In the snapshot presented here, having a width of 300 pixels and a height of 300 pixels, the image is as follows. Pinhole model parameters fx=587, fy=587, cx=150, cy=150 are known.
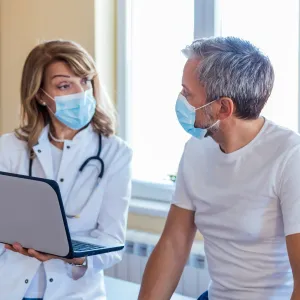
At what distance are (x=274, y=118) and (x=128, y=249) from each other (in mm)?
902

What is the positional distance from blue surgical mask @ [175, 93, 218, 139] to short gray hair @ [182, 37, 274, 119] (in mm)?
81

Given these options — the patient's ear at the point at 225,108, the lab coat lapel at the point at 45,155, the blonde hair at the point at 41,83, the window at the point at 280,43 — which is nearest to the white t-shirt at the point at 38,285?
the lab coat lapel at the point at 45,155

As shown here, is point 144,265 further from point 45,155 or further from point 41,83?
point 41,83

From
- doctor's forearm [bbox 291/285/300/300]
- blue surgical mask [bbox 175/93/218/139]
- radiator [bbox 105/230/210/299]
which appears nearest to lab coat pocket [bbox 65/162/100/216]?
blue surgical mask [bbox 175/93/218/139]

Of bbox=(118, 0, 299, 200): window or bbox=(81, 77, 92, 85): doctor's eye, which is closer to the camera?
bbox=(81, 77, 92, 85): doctor's eye

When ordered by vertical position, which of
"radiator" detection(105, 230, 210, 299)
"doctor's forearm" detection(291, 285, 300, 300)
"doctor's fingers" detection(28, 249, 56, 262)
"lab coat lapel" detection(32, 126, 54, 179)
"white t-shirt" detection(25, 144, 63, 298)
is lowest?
"radiator" detection(105, 230, 210, 299)

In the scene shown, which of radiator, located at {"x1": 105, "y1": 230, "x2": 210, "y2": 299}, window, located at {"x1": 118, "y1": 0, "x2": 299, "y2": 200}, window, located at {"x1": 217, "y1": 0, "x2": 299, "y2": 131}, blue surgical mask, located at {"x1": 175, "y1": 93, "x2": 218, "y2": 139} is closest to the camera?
blue surgical mask, located at {"x1": 175, "y1": 93, "x2": 218, "y2": 139}

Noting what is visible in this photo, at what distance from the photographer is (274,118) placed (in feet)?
7.92

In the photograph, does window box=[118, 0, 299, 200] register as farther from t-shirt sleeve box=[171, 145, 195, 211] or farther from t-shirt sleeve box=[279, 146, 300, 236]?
t-shirt sleeve box=[279, 146, 300, 236]

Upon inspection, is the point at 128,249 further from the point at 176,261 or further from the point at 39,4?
the point at 39,4

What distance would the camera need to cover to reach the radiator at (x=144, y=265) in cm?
247

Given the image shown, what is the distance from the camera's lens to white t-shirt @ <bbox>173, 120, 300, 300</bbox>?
150cm

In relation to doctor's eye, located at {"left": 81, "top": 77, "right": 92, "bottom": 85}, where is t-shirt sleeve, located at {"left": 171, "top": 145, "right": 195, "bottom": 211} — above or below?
below

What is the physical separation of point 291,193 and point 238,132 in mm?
241
